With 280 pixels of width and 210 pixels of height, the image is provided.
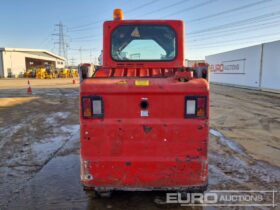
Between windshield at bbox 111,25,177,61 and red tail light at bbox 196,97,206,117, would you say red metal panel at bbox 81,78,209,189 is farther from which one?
windshield at bbox 111,25,177,61

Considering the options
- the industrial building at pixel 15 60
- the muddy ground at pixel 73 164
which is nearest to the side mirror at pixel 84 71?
the muddy ground at pixel 73 164

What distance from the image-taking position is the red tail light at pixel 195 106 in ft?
→ 9.15

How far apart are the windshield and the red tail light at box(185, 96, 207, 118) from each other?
49.8 inches

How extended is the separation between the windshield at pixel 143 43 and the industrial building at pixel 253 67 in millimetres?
15769

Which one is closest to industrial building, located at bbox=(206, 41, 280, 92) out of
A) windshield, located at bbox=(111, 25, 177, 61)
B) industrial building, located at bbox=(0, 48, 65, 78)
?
windshield, located at bbox=(111, 25, 177, 61)

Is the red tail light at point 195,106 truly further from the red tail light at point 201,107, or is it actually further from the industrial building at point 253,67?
the industrial building at point 253,67

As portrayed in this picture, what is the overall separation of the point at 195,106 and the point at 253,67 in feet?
63.1

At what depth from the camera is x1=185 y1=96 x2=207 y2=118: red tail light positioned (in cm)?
279

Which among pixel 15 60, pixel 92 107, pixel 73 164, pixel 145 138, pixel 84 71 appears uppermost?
pixel 15 60

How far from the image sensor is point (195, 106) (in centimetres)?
281

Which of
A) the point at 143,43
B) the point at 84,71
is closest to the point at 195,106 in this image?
the point at 84,71

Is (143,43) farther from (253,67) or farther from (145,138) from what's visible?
(253,67)

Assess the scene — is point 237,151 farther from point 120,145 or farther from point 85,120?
point 85,120

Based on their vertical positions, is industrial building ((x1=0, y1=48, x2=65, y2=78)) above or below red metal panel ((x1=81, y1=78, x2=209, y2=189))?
above
